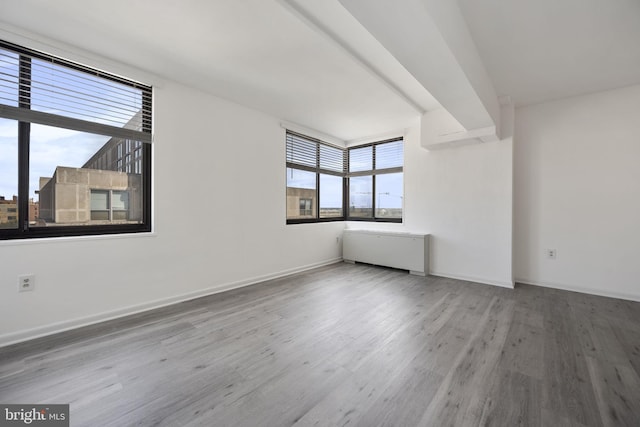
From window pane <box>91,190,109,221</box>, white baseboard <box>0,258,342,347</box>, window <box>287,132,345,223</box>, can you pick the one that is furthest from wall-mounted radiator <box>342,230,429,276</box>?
window pane <box>91,190,109,221</box>

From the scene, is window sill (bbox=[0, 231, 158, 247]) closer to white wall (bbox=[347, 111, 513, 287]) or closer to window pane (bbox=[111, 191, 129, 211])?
window pane (bbox=[111, 191, 129, 211])

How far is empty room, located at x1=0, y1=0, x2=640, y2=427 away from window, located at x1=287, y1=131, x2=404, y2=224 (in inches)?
7.0

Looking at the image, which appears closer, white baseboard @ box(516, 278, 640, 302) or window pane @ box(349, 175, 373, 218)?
white baseboard @ box(516, 278, 640, 302)

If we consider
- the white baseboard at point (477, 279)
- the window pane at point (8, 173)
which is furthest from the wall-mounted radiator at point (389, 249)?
the window pane at point (8, 173)

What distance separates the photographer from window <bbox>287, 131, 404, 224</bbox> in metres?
4.79

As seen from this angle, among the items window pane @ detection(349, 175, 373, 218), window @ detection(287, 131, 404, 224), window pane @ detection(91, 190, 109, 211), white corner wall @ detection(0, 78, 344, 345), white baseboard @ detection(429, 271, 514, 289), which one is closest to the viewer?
white corner wall @ detection(0, 78, 344, 345)

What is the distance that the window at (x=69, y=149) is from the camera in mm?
2246

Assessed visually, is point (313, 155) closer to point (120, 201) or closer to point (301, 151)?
point (301, 151)

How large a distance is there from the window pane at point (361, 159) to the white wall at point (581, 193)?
2.45 meters

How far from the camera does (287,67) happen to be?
2748mm

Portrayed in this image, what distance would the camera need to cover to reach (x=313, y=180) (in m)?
5.16

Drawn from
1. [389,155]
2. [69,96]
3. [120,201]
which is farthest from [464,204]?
[69,96]

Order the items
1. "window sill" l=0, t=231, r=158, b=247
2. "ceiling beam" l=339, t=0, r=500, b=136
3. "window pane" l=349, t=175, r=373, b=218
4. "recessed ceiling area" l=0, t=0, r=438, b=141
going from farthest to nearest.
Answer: "window pane" l=349, t=175, r=373, b=218, "window sill" l=0, t=231, r=158, b=247, "recessed ceiling area" l=0, t=0, r=438, b=141, "ceiling beam" l=339, t=0, r=500, b=136

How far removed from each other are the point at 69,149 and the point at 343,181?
4.42 meters
